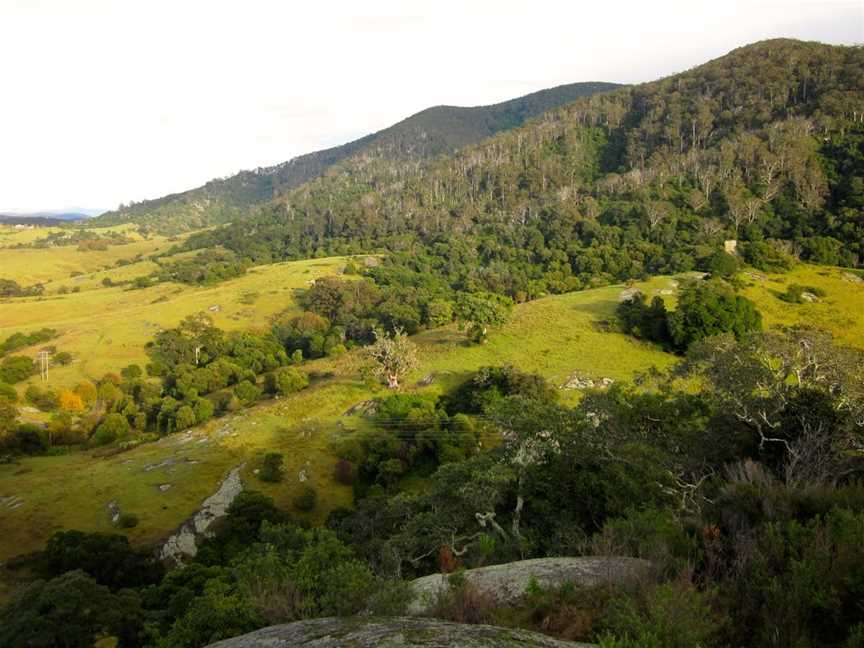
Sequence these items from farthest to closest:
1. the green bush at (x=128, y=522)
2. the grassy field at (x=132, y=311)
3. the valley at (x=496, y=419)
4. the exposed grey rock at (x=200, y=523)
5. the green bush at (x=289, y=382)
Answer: the grassy field at (x=132, y=311), the green bush at (x=289, y=382), the green bush at (x=128, y=522), the exposed grey rock at (x=200, y=523), the valley at (x=496, y=419)

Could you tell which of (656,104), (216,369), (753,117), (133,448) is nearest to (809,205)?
(753,117)

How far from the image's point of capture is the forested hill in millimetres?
80938

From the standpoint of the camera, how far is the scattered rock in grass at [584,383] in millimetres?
40281

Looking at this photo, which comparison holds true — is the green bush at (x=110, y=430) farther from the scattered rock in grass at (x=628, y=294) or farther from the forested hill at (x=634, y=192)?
the forested hill at (x=634, y=192)

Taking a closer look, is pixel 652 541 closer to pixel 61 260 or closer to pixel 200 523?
pixel 200 523

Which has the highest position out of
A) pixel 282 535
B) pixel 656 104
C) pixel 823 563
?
pixel 656 104

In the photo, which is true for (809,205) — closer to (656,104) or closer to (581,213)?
(581,213)

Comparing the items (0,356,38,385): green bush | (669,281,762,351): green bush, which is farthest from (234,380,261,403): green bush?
(669,281,762,351): green bush

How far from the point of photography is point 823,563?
6.95 meters

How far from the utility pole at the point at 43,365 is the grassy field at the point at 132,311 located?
0.87 metres

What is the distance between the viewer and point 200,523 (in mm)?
27875

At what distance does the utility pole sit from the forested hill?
59515mm

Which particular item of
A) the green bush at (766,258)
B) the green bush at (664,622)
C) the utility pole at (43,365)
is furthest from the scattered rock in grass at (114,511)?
the green bush at (766,258)

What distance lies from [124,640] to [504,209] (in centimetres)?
12201
